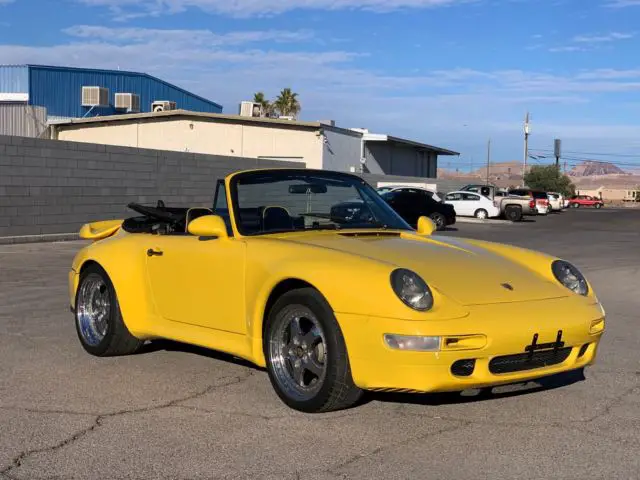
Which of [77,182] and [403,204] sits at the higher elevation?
[77,182]

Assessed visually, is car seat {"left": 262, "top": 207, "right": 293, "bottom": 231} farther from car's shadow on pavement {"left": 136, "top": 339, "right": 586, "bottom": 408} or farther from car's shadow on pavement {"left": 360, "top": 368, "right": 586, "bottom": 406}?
→ car's shadow on pavement {"left": 360, "top": 368, "right": 586, "bottom": 406}

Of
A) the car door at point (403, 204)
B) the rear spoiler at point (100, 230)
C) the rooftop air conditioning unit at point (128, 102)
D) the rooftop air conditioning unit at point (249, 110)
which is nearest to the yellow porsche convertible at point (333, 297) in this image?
the rear spoiler at point (100, 230)

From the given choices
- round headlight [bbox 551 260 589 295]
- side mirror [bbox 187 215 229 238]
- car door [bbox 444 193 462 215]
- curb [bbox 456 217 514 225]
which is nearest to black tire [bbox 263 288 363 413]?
side mirror [bbox 187 215 229 238]

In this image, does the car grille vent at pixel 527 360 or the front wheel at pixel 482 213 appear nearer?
the car grille vent at pixel 527 360

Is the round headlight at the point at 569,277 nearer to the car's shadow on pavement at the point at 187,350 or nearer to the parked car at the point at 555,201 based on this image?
the car's shadow on pavement at the point at 187,350

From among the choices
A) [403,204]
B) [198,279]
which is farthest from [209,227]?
[403,204]

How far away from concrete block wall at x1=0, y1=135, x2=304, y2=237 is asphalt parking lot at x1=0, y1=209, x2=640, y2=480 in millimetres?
12026

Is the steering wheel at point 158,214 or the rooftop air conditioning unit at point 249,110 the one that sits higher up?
the rooftop air conditioning unit at point 249,110

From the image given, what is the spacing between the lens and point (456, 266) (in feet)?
16.1

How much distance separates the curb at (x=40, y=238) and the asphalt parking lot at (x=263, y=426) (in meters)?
11.6

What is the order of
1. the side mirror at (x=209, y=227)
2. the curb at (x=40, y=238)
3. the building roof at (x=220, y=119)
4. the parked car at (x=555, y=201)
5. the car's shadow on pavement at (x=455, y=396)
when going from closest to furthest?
the car's shadow on pavement at (x=455, y=396) → the side mirror at (x=209, y=227) → the curb at (x=40, y=238) → the building roof at (x=220, y=119) → the parked car at (x=555, y=201)

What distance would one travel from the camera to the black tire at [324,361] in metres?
4.47

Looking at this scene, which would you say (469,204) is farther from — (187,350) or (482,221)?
(187,350)

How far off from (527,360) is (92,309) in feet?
11.9
